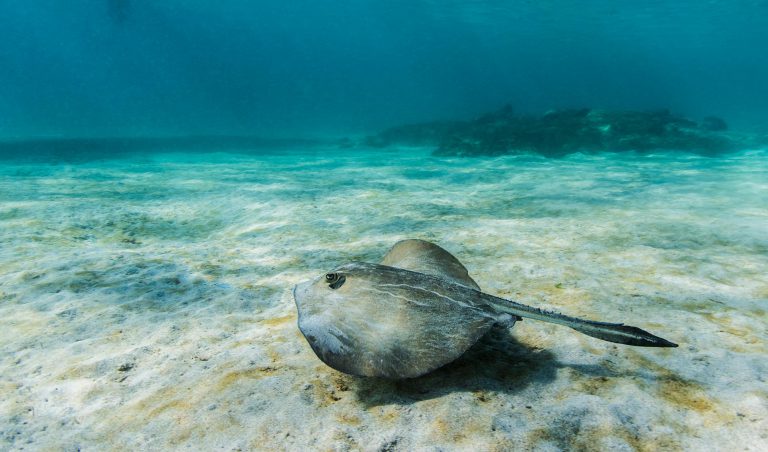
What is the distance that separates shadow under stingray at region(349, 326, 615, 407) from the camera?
85.8 inches

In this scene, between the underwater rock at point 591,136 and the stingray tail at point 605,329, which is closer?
the stingray tail at point 605,329

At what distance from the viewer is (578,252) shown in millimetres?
4793

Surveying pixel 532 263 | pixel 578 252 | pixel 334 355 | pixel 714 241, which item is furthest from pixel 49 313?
pixel 714 241

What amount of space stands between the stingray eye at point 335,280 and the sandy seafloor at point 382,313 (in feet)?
1.75

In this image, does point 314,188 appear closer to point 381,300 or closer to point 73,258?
point 73,258

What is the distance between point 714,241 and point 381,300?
5.11 m

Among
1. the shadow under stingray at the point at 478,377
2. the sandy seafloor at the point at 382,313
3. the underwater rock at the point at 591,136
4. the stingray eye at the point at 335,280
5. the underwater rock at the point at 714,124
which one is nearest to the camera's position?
the sandy seafloor at the point at 382,313

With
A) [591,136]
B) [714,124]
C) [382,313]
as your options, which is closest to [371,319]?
[382,313]

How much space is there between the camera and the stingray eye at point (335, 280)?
261 cm

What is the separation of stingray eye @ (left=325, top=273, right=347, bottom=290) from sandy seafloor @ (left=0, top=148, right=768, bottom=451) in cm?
53

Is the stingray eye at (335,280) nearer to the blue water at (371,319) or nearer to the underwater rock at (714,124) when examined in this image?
the blue water at (371,319)

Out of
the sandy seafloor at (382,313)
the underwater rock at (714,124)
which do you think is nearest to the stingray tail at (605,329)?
the sandy seafloor at (382,313)

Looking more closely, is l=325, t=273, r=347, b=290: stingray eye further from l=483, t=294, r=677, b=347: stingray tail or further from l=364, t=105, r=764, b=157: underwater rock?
l=364, t=105, r=764, b=157: underwater rock

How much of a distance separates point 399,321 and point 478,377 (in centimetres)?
63
